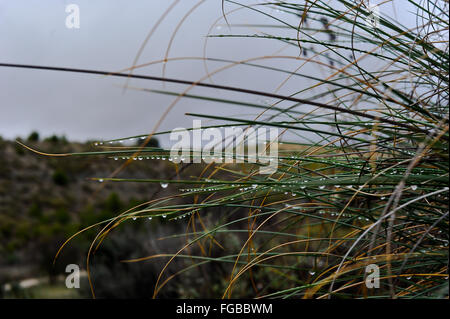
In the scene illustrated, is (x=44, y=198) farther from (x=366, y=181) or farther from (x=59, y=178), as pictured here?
(x=366, y=181)

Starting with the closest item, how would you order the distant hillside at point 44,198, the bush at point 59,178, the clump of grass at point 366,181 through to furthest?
the clump of grass at point 366,181, the distant hillside at point 44,198, the bush at point 59,178

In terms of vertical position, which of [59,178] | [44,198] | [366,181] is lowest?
[366,181]

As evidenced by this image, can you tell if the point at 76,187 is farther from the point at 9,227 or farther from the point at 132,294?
the point at 132,294

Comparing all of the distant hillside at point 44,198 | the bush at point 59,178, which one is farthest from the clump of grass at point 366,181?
the bush at point 59,178

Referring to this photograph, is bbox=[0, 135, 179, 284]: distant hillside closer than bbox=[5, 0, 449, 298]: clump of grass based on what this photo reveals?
No

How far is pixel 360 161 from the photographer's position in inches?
41.6

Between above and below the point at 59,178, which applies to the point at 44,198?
below

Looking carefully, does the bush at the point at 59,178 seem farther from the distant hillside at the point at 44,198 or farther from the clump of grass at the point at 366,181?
the clump of grass at the point at 366,181

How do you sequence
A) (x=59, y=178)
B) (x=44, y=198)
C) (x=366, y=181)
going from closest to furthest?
(x=366, y=181) → (x=44, y=198) → (x=59, y=178)

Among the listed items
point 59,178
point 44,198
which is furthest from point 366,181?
point 59,178

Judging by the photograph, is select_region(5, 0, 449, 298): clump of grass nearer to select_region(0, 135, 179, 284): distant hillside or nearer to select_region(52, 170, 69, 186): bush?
select_region(0, 135, 179, 284): distant hillside

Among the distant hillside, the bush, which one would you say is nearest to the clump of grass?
the distant hillside
